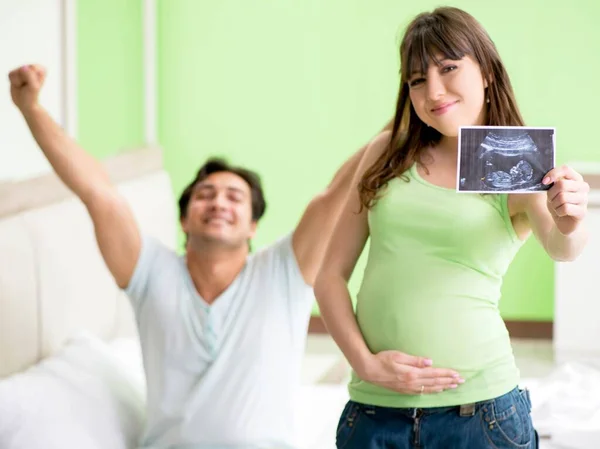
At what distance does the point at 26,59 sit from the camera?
11.7 ft

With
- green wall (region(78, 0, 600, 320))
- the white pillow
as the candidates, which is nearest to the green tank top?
the white pillow

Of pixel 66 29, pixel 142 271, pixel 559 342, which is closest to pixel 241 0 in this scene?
pixel 66 29

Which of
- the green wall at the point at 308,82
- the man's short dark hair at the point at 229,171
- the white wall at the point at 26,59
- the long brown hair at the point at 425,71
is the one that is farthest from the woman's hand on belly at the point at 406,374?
the green wall at the point at 308,82

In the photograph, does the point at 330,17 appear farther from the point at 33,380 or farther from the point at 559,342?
the point at 33,380

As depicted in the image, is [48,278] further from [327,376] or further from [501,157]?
[327,376]

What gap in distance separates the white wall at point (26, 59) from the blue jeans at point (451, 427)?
80.8 inches

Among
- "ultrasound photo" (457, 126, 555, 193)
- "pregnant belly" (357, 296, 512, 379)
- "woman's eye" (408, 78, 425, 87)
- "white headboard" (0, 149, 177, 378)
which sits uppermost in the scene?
"woman's eye" (408, 78, 425, 87)

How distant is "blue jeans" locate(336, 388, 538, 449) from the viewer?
5.22 ft

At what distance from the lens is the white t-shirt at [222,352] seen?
8.04 feet

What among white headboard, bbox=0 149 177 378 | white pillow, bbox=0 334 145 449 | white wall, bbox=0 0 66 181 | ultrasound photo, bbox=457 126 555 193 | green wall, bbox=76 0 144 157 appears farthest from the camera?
green wall, bbox=76 0 144 157

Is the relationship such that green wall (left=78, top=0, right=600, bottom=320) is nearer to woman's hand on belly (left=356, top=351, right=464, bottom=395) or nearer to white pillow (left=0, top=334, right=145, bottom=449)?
white pillow (left=0, top=334, right=145, bottom=449)

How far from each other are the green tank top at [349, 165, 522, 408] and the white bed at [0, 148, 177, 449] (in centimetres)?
101

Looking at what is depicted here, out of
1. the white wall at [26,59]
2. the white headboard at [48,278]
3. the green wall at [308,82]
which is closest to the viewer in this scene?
the white headboard at [48,278]

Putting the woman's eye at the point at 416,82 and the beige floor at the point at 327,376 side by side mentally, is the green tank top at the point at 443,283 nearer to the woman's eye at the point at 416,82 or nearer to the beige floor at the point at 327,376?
the woman's eye at the point at 416,82
